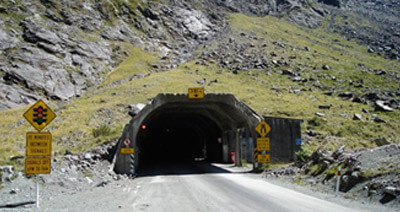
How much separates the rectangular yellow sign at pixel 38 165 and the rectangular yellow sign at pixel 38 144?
19cm

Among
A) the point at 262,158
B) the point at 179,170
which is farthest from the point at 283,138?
the point at 179,170

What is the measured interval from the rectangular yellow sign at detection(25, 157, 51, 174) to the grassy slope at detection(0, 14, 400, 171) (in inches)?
181

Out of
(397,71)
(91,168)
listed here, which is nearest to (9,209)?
(91,168)

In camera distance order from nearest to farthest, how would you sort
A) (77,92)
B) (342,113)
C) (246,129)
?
(246,129), (342,113), (77,92)

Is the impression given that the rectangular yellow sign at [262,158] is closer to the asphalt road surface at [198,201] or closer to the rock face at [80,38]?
the asphalt road surface at [198,201]

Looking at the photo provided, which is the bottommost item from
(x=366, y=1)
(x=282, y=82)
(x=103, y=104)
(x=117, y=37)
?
(x=103, y=104)

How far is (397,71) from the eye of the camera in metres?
77.3

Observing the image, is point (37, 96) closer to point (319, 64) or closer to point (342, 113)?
point (342, 113)

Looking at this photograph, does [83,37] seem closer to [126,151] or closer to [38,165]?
[126,151]

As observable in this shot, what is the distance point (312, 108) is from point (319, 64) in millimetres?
27239

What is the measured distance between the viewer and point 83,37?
68562 millimetres

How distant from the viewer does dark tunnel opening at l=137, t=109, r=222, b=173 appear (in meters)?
35.9

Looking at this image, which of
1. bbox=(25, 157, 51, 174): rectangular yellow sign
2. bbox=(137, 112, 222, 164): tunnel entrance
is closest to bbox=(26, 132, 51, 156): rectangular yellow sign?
bbox=(25, 157, 51, 174): rectangular yellow sign

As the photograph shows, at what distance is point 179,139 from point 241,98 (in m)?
15.6
